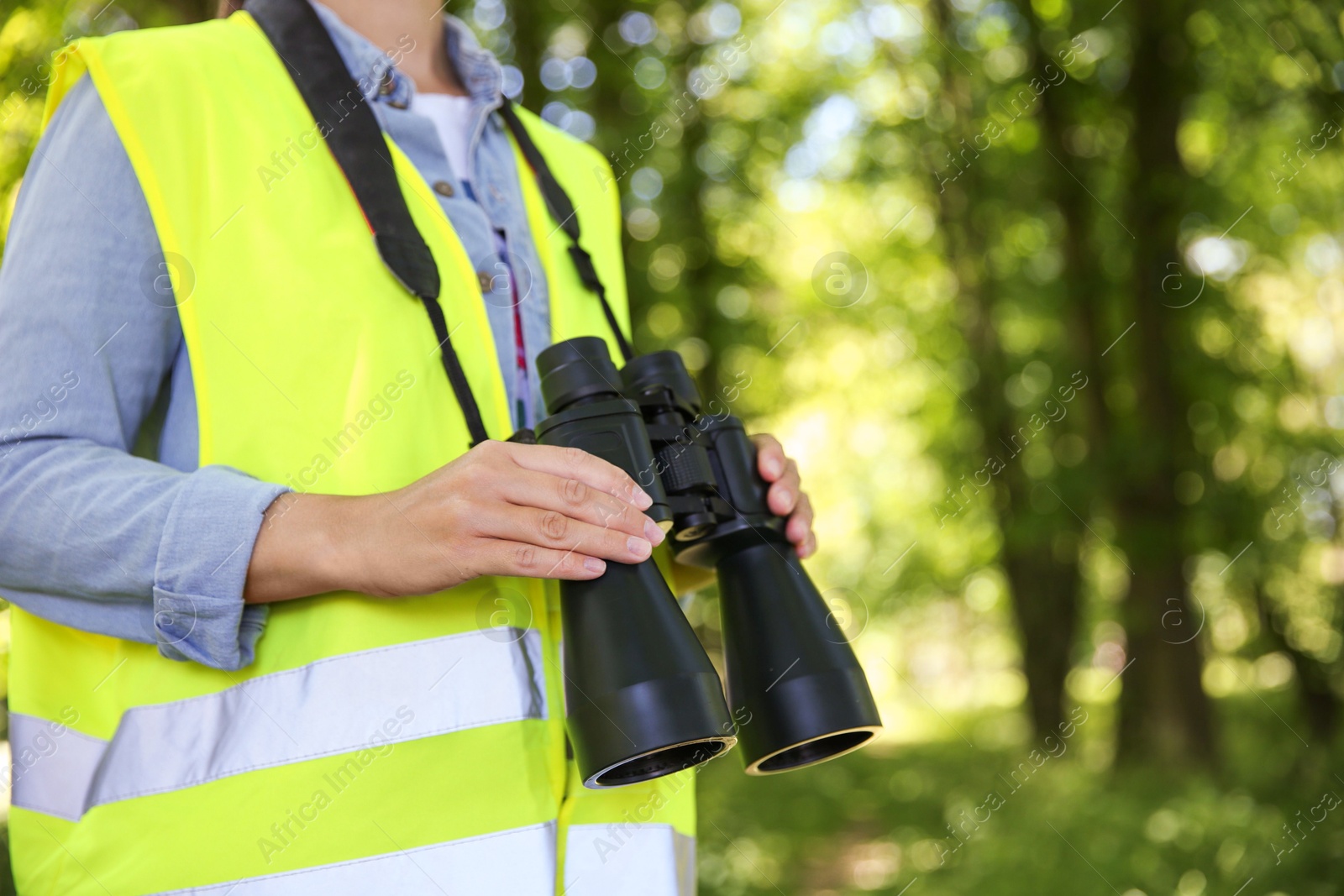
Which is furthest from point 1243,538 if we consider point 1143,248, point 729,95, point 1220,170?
point 729,95

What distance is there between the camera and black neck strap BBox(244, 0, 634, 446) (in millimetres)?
1162

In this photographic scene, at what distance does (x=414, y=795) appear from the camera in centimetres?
103

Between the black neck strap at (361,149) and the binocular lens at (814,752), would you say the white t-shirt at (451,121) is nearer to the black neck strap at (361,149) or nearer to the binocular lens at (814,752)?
the black neck strap at (361,149)

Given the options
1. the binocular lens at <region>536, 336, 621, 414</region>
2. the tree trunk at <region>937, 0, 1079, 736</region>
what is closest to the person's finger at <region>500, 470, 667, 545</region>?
the binocular lens at <region>536, 336, 621, 414</region>

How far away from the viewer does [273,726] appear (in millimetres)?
1030

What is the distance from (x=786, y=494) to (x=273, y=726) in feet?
2.10

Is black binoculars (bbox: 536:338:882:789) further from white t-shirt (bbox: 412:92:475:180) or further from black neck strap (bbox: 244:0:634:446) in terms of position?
white t-shirt (bbox: 412:92:475:180)

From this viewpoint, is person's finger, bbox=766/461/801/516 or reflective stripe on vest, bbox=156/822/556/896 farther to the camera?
person's finger, bbox=766/461/801/516

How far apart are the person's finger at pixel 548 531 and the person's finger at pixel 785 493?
36 centimetres

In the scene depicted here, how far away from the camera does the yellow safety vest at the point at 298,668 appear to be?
39.7 inches

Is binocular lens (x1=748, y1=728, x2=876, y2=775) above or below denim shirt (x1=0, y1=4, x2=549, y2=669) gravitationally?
below

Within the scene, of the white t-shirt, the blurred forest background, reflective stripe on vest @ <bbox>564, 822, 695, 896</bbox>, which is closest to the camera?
reflective stripe on vest @ <bbox>564, 822, 695, 896</bbox>

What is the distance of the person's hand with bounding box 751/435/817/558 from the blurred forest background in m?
2.90

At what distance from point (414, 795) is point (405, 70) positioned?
3.14ft
